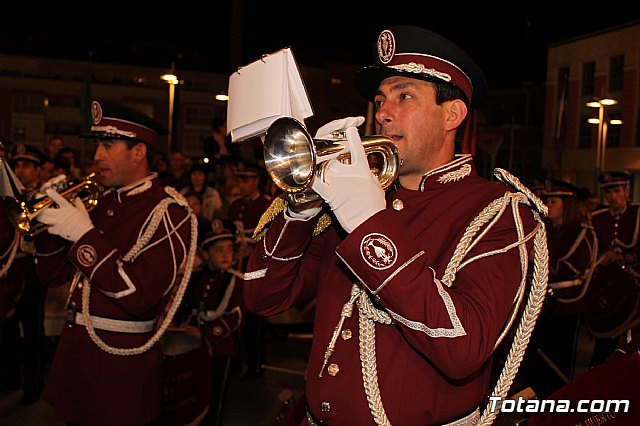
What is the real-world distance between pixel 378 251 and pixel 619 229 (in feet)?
30.6

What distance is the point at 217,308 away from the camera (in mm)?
6523

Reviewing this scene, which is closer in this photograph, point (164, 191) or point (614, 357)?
point (614, 357)

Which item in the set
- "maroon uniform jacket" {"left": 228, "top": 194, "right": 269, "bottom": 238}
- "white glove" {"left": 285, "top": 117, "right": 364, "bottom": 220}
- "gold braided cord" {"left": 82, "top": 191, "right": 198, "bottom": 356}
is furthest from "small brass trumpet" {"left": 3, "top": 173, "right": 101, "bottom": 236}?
"maroon uniform jacket" {"left": 228, "top": 194, "right": 269, "bottom": 238}

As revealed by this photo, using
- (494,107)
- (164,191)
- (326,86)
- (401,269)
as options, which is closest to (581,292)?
(164,191)

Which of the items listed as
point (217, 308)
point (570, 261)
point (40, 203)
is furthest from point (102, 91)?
point (40, 203)

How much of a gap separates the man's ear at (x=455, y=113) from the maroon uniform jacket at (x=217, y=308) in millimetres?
3900

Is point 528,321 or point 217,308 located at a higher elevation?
point 528,321

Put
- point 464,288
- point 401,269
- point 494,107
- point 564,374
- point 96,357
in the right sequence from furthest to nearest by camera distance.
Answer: point 494,107 → point 564,374 → point 96,357 → point 464,288 → point 401,269

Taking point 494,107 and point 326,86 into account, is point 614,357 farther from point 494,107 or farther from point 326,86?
point 494,107

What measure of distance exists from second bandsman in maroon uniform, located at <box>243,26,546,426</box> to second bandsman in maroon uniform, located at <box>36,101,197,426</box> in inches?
65.1

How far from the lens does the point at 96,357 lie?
434 centimetres

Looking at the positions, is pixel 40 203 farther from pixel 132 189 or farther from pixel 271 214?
pixel 271 214

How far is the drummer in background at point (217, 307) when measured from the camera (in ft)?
20.3

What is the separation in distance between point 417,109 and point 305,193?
1.58 feet
